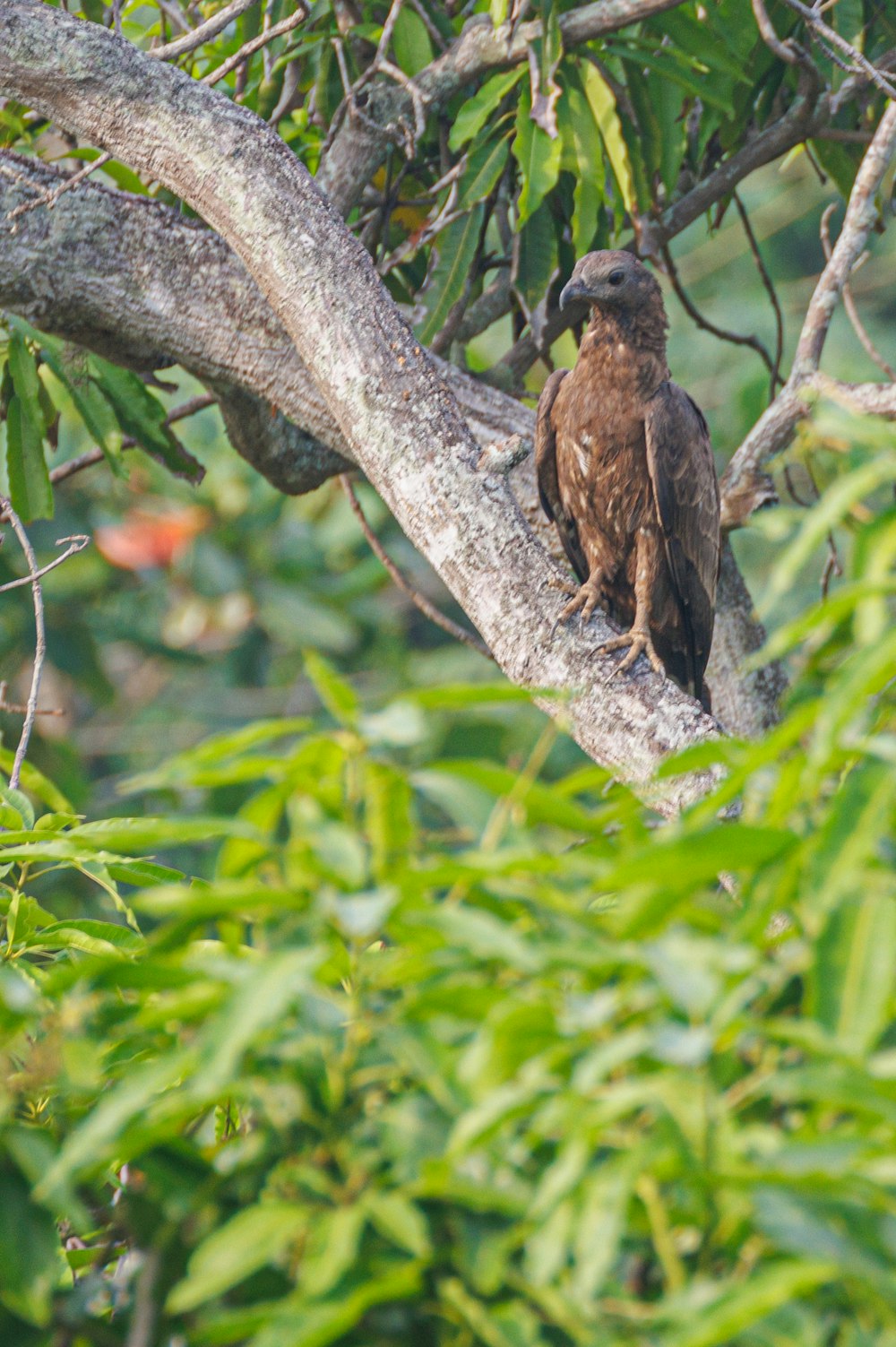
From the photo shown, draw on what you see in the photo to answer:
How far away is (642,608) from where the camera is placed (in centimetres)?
368

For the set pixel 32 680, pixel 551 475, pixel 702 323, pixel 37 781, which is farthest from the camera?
pixel 702 323

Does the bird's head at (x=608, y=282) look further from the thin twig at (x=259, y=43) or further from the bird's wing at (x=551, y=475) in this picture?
the thin twig at (x=259, y=43)

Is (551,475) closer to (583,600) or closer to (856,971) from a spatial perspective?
(583,600)

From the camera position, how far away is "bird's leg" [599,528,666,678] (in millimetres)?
2875

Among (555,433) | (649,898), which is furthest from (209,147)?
(649,898)

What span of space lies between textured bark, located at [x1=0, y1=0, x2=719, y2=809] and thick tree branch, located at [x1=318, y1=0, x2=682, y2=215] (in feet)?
2.80

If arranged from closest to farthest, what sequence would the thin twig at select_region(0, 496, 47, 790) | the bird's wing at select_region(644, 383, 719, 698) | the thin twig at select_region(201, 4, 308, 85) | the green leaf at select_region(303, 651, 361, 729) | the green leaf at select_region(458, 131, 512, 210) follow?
the green leaf at select_region(303, 651, 361, 729) < the thin twig at select_region(0, 496, 47, 790) < the thin twig at select_region(201, 4, 308, 85) < the green leaf at select_region(458, 131, 512, 210) < the bird's wing at select_region(644, 383, 719, 698)

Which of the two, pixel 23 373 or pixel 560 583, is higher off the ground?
pixel 23 373

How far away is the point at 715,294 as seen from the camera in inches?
565

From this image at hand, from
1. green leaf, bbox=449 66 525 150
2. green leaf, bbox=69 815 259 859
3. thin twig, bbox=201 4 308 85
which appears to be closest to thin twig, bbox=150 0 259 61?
thin twig, bbox=201 4 308 85

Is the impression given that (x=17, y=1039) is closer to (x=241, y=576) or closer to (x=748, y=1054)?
(x=748, y=1054)

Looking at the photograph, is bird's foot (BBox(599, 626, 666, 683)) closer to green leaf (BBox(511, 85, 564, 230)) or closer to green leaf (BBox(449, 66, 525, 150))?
green leaf (BBox(511, 85, 564, 230))

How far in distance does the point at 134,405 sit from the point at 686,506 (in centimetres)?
158

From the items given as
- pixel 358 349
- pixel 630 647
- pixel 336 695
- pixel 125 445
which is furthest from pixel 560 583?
pixel 125 445
